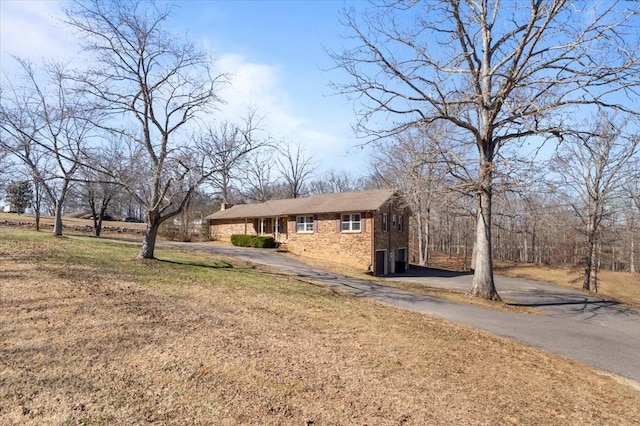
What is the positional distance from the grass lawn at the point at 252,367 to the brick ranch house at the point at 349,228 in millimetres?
14287

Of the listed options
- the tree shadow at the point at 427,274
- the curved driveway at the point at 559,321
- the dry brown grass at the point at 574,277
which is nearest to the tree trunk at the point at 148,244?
the curved driveway at the point at 559,321

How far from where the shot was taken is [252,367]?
5.34m

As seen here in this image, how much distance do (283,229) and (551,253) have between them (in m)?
34.9

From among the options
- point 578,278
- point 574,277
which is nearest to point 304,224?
point 578,278

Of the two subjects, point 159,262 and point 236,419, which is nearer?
A: point 236,419

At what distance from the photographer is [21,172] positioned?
21188 millimetres

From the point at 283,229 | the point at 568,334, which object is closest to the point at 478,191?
the point at 568,334

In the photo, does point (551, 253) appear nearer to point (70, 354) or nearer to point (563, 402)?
point (563, 402)

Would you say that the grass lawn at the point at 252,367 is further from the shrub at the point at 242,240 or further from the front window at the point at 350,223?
the shrub at the point at 242,240

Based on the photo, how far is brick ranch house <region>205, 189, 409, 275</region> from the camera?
2384 cm

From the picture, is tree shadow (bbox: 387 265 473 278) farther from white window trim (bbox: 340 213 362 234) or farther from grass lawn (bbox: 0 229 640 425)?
grass lawn (bbox: 0 229 640 425)

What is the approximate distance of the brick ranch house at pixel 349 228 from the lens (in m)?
23.8

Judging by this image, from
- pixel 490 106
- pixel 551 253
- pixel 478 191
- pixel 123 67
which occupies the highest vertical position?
pixel 123 67

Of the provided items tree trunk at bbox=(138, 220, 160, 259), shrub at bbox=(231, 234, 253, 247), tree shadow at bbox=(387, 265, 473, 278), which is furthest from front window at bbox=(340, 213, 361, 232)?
tree trunk at bbox=(138, 220, 160, 259)
